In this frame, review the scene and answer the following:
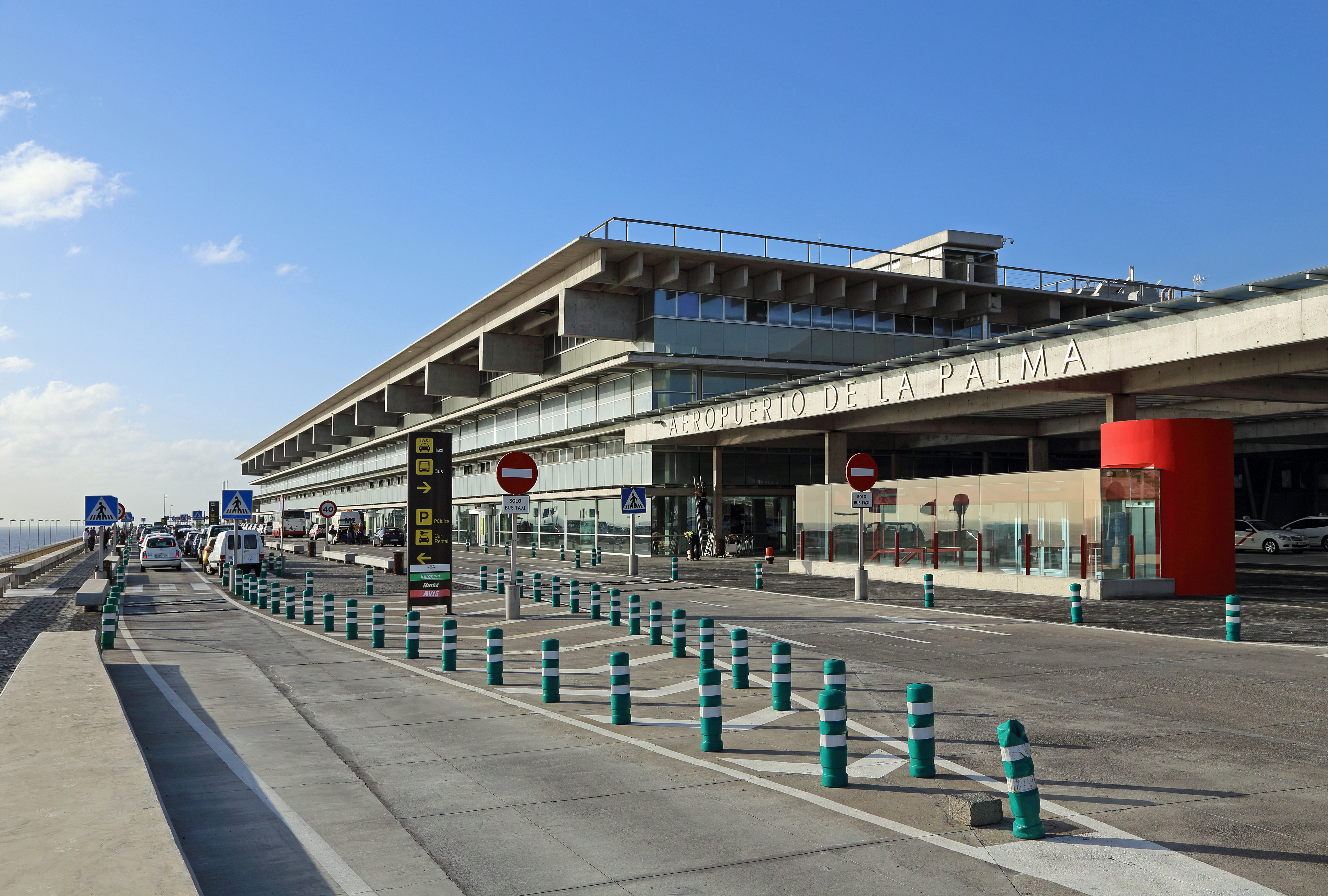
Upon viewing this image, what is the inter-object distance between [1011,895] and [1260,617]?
17.3 meters

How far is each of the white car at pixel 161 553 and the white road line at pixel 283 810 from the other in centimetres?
3757

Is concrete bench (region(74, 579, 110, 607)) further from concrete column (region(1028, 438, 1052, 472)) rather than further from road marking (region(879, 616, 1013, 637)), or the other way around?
concrete column (region(1028, 438, 1052, 472))

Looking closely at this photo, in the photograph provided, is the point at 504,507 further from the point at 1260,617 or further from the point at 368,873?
the point at 368,873

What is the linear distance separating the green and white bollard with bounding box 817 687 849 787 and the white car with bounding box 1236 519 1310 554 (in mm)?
48431

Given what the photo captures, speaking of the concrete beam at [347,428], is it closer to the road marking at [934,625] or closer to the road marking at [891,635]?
the road marking at [934,625]

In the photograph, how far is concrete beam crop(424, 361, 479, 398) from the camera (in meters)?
Result: 70.2

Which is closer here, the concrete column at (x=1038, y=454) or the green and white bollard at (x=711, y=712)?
the green and white bollard at (x=711, y=712)

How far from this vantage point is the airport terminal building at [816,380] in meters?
25.4

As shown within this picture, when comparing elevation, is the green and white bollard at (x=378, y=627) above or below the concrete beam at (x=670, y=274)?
below

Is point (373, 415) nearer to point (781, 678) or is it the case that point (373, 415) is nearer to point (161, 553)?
point (161, 553)

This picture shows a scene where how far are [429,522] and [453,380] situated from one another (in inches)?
1943

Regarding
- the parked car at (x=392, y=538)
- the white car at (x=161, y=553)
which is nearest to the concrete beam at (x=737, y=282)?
the white car at (x=161, y=553)

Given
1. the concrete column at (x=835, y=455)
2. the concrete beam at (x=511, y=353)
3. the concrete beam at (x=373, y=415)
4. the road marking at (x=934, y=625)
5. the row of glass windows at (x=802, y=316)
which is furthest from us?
the concrete beam at (x=373, y=415)

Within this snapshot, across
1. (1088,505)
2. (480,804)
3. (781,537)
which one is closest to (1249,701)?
(480,804)
